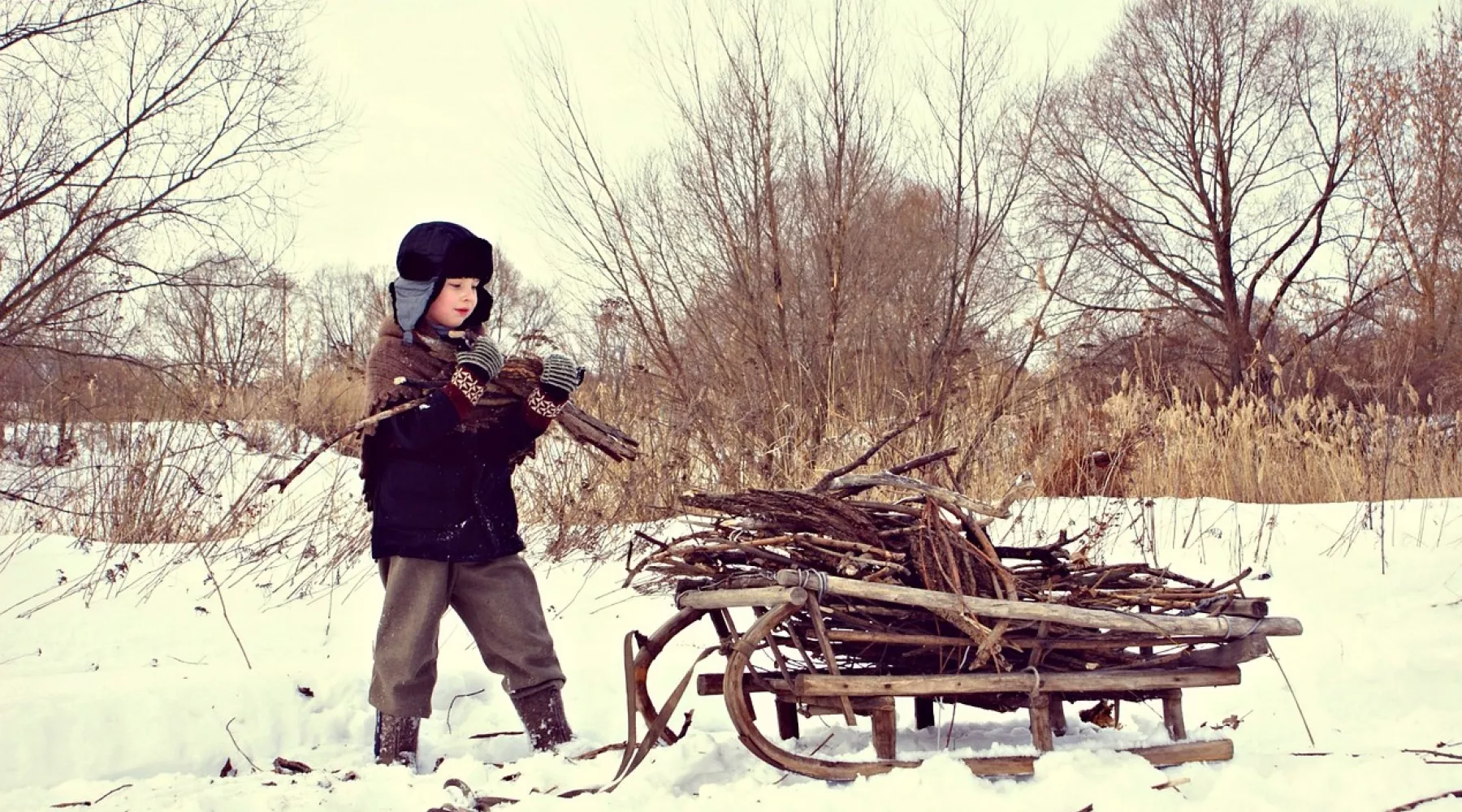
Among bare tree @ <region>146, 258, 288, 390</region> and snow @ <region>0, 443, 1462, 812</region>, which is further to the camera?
bare tree @ <region>146, 258, 288, 390</region>

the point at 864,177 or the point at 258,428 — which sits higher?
the point at 864,177

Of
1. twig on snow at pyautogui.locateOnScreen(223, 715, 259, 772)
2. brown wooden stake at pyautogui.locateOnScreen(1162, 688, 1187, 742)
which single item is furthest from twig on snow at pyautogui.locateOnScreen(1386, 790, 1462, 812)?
twig on snow at pyautogui.locateOnScreen(223, 715, 259, 772)

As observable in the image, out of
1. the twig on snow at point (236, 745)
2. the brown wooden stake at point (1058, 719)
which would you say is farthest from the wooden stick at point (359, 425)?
the brown wooden stake at point (1058, 719)

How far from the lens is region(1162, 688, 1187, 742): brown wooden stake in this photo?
2.67 meters

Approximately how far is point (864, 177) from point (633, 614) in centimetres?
394

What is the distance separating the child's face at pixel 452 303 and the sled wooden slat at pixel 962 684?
162 cm

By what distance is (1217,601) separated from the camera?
261 cm

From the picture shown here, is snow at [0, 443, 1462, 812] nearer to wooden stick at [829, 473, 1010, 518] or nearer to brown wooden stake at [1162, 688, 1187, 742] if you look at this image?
brown wooden stake at [1162, 688, 1187, 742]

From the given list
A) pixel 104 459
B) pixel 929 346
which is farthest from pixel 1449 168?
pixel 104 459

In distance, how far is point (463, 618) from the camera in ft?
11.3

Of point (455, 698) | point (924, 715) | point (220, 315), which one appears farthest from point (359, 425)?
point (220, 315)

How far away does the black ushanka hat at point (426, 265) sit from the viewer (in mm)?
3291

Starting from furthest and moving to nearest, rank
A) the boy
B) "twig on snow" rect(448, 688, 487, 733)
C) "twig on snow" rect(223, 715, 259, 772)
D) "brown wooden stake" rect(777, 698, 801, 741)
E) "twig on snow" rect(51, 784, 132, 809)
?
"twig on snow" rect(448, 688, 487, 733) → "twig on snow" rect(223, 715, 259, 772) → the boy → "brown wooden stake" rect(777, 698, 801, 741) → "twig on snow" rect(51, 784, 132, 809)

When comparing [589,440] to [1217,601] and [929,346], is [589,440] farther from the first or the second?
[929,346]
